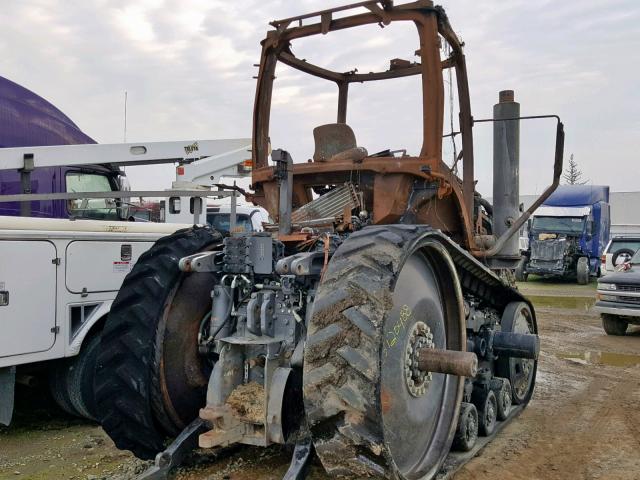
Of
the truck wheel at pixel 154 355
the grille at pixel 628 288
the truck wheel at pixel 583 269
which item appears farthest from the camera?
the truck wheel at pixel 583 269

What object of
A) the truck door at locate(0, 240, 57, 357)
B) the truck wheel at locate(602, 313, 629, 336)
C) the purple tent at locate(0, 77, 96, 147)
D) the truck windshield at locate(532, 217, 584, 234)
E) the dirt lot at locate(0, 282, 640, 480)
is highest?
the purple tent at locate(0, 77, 96, 147)

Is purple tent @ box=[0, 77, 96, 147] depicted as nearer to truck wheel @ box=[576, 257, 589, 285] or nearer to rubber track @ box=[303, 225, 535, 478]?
rubber track @ box=[303, 225, 535, 478]

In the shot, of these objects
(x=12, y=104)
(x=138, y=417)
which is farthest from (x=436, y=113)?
(x=12, y=104)

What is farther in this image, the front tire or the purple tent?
the front tire

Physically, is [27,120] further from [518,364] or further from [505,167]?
[518,364]

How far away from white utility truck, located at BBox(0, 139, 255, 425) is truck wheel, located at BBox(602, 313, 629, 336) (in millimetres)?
8666

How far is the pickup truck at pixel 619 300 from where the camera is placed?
1155 cm

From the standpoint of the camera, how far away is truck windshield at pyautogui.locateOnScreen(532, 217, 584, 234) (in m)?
23.4

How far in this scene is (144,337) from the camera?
4.39 m

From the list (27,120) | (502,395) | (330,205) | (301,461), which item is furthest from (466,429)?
(27,120)

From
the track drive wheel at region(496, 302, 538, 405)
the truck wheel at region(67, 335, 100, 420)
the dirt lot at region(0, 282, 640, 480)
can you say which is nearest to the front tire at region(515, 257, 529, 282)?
the dirt lot at region(0, 282, 640, 480)

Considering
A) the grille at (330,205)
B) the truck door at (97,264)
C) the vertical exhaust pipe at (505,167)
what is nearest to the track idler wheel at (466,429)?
the vertical exhaust pipe at (505,167)

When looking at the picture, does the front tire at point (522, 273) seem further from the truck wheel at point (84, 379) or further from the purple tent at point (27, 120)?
the truck wheel at point (84, 379)

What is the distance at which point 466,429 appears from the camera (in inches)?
198
